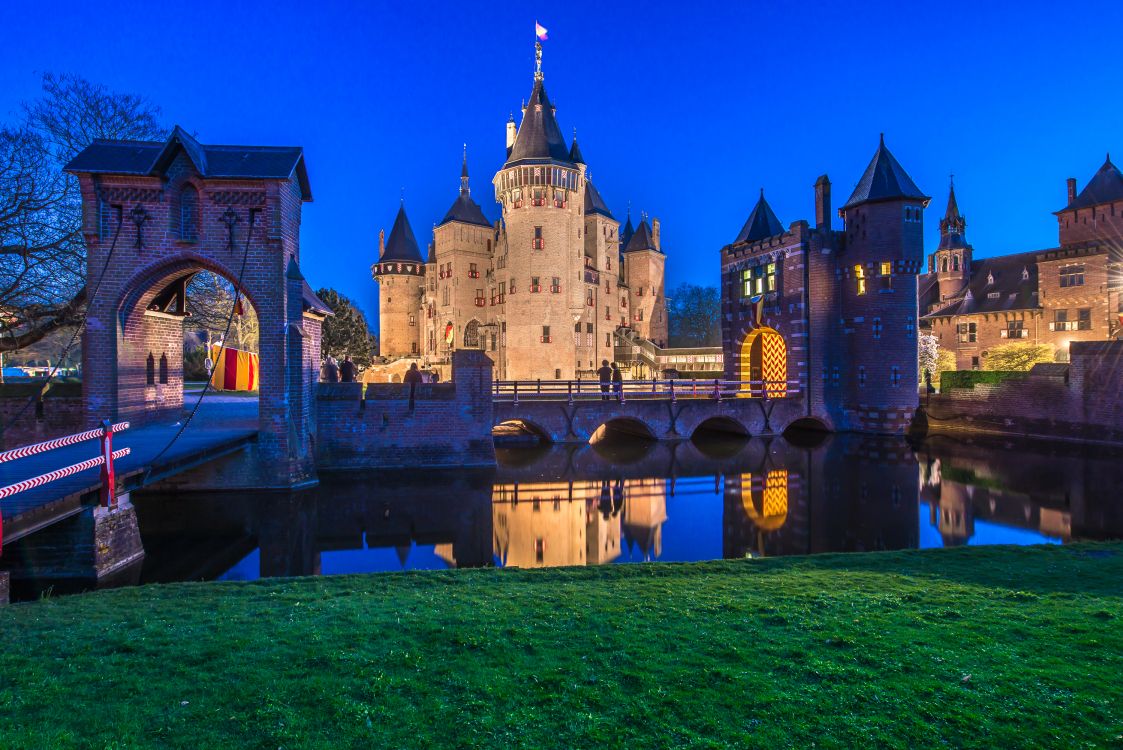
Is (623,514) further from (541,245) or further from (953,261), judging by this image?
(953,261)

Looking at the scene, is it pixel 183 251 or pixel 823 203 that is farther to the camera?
pixel 823 203

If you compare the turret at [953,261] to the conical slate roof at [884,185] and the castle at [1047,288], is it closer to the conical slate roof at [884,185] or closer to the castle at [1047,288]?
the castle at [1047,288]

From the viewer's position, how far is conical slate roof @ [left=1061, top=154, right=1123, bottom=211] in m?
36.8

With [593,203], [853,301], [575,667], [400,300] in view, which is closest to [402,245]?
[400,300]

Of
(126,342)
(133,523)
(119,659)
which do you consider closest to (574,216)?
(126,342)

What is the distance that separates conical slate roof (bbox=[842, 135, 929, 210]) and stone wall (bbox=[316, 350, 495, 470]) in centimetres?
1882

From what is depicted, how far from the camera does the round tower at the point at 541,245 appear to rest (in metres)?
42.8

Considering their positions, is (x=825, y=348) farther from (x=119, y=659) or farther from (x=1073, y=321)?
(x=119, y=659)

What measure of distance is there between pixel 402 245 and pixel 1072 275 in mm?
53208

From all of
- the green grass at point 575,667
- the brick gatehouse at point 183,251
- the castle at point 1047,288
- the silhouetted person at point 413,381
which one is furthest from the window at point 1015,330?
the brick gatehouse at point 183,251

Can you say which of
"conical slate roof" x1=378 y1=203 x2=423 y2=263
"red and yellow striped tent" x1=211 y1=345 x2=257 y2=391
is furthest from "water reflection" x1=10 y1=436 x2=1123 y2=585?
"conical slate roof" x1=378 y1=203 x2=423 y2=263

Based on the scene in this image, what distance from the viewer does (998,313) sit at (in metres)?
43.8

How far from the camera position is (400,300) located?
57.0 m

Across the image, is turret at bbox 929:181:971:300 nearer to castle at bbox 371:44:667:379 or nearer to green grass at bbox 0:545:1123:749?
castle at bbox 371:44:667:379
